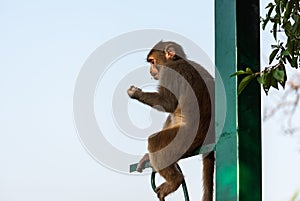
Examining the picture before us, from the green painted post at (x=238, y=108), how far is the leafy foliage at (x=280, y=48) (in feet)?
0.08

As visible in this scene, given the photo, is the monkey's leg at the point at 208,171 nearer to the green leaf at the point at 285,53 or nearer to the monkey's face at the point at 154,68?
the monkey's face at the point at 154,68

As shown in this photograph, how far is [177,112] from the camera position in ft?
4.66

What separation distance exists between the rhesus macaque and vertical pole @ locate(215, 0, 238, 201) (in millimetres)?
341

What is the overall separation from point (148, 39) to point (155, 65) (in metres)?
0.59

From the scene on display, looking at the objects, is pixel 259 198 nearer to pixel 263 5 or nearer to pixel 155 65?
pixel 263 5

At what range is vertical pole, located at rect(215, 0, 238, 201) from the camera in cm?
74

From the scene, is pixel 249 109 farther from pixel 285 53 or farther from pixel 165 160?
pixel 165 160

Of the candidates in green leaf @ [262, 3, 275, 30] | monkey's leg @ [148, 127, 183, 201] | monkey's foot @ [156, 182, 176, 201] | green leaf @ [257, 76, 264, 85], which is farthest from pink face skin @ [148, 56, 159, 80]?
green leaf @ [257, 76, 264, 85]

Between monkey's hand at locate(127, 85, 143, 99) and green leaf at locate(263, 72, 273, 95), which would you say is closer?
green leaf at locate(263, 72, 273, 95)

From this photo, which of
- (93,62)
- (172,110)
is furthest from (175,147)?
(93,62)

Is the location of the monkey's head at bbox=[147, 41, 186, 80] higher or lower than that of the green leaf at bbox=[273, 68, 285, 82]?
higher

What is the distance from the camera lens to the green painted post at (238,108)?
0.73m

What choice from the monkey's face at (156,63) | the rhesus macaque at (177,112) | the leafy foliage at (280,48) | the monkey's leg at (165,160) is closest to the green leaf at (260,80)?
the leafy foliage at (280,48)

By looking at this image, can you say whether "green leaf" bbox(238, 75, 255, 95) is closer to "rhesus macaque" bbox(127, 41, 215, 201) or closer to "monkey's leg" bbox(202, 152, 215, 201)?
"rhesus macaque" bbox(127, 41, 215, 201)
